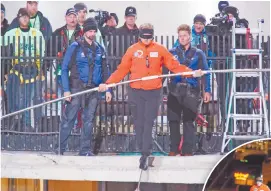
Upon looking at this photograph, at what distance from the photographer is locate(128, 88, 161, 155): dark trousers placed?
4.91 meters

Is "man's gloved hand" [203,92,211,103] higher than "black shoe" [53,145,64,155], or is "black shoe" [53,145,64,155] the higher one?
"man's gloved hand" [203,92,211,103]

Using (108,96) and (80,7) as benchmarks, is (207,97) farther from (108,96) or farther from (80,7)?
(80,7)

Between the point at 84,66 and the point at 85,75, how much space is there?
2.8 inches

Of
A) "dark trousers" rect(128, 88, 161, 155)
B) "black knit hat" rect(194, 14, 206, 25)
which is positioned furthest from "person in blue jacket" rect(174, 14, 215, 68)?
"dark trousers" rect(128, 88, 161, 155)

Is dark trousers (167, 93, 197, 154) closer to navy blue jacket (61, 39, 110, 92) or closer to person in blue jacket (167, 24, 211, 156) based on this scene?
person in blue jacket (167, 24, 211, 156)

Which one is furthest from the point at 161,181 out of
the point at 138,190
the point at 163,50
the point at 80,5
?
the point at 80,5

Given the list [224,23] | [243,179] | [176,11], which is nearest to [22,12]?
[176,11]

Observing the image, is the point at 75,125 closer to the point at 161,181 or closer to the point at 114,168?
the point at 114,168

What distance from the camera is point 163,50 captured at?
4.89 metres

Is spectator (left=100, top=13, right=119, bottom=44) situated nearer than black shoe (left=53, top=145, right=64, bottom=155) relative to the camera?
Yes

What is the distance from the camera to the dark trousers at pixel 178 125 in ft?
16.4

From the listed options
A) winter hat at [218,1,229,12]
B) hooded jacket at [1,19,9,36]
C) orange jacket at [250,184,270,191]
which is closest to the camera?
orange jacket at [250,184,270,191]

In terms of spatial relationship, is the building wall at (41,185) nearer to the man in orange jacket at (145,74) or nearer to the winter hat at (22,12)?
the man in orange jacket at (145,74)

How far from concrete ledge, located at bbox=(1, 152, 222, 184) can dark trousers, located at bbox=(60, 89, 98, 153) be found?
131mm
